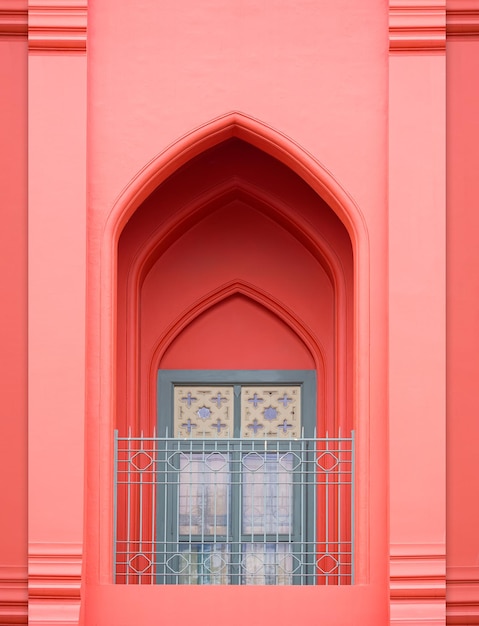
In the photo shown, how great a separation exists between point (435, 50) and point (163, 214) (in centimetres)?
263

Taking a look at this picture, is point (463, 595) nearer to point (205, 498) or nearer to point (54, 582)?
point (205, 498)

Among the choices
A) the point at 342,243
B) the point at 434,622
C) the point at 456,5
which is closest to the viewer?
the point at 434,622

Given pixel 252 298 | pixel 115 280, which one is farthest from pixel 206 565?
pixel 115 280

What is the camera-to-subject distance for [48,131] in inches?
288

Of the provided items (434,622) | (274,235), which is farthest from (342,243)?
(434,622)

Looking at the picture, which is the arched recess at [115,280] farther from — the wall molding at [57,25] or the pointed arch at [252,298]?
the pointed arch at [252,298]

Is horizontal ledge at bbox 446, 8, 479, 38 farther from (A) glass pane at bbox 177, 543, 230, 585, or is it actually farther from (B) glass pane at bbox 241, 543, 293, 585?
(A) glass pane at bbox 177, 543, 230, 585

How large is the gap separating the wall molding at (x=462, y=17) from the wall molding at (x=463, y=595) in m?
3.62

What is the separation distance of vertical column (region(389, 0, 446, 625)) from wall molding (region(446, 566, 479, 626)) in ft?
0.34

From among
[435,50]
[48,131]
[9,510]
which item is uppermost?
[435,50]

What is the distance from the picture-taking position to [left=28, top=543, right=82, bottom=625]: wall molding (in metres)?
6.93

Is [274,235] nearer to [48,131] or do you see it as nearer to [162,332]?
[162,332]

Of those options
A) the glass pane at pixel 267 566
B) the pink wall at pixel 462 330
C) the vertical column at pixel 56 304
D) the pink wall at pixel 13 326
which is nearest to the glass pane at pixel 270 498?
the glass pane at pixel 267 566

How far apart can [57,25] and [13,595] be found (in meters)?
3.82
